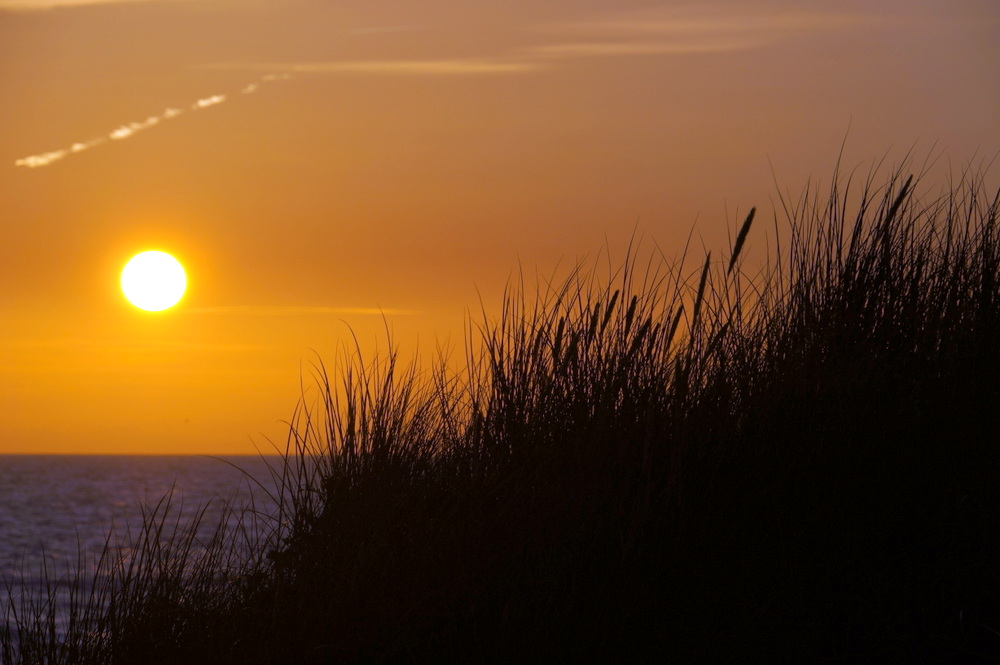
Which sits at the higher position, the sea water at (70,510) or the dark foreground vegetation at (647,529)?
the dark foreground vegetation at (647,529)

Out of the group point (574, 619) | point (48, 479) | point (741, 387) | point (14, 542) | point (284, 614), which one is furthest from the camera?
point (48, 479)

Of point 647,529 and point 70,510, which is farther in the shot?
point 70,510

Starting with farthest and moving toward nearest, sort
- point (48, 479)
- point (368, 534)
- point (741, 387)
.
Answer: point (48, 479) → point (741, 387) → point (368, 534)

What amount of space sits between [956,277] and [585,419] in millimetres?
1606

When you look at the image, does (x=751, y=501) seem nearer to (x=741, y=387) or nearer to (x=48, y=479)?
(x=741, y=387)

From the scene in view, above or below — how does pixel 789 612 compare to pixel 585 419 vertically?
below

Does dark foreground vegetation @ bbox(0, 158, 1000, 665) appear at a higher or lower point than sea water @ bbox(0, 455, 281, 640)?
higher

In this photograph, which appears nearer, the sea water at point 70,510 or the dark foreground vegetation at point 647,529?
the dark foreground vegetation at point 647,529

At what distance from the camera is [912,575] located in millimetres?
2547

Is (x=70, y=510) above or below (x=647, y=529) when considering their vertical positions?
below

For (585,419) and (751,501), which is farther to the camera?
(585,419)

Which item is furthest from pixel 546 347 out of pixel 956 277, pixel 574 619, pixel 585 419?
pixel 956 277

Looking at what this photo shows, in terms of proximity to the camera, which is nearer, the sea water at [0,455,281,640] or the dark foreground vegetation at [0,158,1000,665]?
the dark foreground vegetation at [0,158,1000,665]

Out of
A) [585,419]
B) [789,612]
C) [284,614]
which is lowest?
[284,614]
